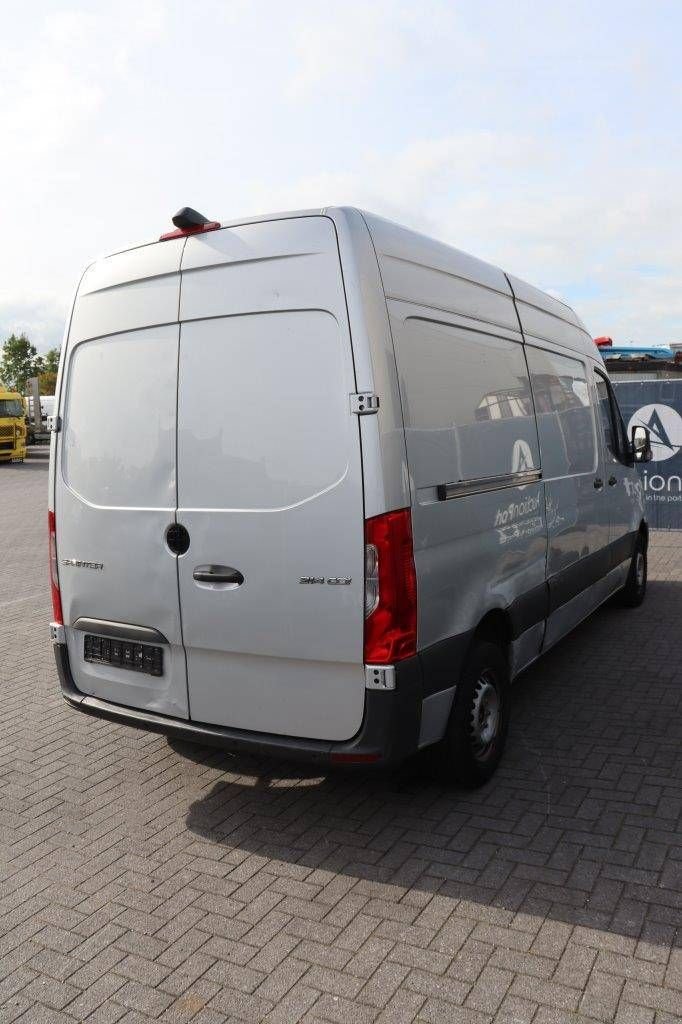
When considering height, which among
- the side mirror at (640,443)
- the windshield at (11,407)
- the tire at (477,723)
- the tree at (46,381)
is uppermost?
the tree at (46,381)

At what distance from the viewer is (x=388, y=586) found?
3510mm

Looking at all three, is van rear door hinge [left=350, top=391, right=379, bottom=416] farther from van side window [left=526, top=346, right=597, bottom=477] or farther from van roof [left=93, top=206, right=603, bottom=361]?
van side window [left=526, top=346, right=597, bottom=477]

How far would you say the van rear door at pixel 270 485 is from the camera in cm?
355

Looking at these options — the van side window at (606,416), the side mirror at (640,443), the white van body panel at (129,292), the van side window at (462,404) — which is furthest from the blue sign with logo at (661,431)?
the white van body panel at (129,292)

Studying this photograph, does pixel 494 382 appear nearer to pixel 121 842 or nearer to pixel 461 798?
pixel 461 798

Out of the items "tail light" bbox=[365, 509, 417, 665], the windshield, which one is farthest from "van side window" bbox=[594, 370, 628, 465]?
the windshield

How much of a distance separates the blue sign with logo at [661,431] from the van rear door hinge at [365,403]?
925cm

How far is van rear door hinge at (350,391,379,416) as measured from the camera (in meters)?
3.46

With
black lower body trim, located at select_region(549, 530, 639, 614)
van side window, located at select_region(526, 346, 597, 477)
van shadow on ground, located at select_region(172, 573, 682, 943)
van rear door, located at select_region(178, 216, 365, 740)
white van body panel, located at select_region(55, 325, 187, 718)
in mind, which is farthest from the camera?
black lower body trim, located at select_region(549, 530, 639, 614)

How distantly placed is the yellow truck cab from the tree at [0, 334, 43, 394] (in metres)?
46.5

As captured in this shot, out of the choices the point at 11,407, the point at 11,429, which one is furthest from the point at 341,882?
the point at 11,407

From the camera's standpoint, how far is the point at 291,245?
12.0 feet

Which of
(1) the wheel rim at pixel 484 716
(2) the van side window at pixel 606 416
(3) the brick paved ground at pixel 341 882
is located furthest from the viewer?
(2) the van side window at pixel 606 416

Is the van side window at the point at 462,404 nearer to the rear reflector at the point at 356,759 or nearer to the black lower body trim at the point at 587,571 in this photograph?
the black lower body trim at the point at 587,571
